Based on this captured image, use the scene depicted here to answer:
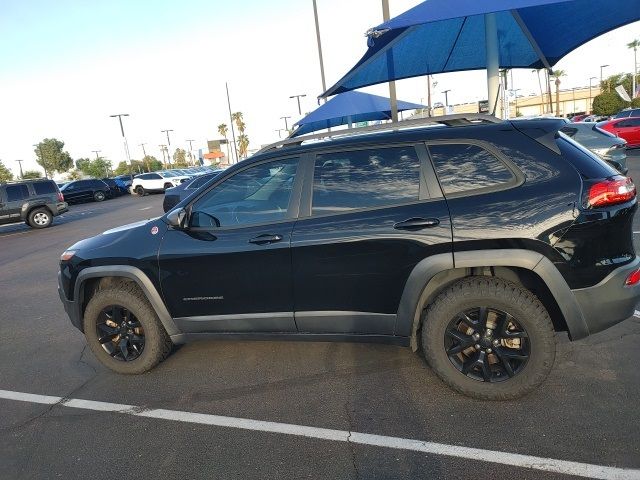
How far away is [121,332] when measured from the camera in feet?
12.7

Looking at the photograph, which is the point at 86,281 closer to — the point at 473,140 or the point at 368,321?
the point at 368,321

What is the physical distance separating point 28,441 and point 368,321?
7.88 ft

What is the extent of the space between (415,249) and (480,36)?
620cm

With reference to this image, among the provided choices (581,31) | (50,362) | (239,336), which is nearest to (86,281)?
(50,362)

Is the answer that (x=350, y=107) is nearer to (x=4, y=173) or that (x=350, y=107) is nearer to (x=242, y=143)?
(x=242, y=143)

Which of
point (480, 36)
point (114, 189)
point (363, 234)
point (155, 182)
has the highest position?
point (480, 36)

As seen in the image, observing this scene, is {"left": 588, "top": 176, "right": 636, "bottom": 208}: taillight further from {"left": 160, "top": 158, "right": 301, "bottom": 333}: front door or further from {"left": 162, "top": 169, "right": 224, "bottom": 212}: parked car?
{"left": 162, "top": 169, "right": 224, "bottom": 212}: parked car

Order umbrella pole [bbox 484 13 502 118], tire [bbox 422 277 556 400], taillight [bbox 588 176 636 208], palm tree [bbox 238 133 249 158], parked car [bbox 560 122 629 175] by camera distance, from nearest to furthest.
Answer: taillight [bbox 588 176 636 208]
tire [bbox 422 277 556 400]
umbrella pole [bbox 484 13 502 118]
parked car [bbox 560 122 629 175]
palm tree [bbox 238 133 249 158]

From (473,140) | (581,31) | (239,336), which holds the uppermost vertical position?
(581,31)

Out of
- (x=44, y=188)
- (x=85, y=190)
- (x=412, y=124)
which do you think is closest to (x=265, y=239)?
(x=412, y=124)

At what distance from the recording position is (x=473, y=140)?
305cm

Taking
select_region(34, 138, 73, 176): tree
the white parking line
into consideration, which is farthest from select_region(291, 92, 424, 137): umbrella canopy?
select_region(34, 138, 73, 176): tree

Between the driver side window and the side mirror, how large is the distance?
64 mm

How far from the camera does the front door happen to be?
3.29m
